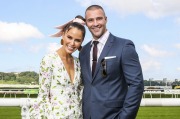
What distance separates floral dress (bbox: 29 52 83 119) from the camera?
9.21 feet

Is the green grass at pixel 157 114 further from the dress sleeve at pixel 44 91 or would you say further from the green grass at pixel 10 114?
the dress sleeve at pixel 44 91

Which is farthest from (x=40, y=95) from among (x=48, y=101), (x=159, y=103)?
(x=159, y=103)

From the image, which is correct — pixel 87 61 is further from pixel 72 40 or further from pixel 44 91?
pixel 44 91

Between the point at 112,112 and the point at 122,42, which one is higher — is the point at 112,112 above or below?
below

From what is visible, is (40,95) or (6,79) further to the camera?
(6,79)

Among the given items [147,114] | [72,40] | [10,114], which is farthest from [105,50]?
[10,114]

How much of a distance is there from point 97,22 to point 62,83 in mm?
526

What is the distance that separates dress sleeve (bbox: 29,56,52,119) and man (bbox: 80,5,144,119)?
0.28m

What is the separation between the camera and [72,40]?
2.85m

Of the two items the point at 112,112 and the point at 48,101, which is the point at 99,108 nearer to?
the point at 112,112

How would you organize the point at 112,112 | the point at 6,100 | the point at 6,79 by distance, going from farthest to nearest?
the point at 6,79, the point at 6,100, the point at 112,112

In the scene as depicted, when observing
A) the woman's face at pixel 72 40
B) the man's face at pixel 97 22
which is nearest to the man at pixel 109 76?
the man's face at pixel 97 22

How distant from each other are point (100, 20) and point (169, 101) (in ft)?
6.97

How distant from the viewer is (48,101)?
2.86m
